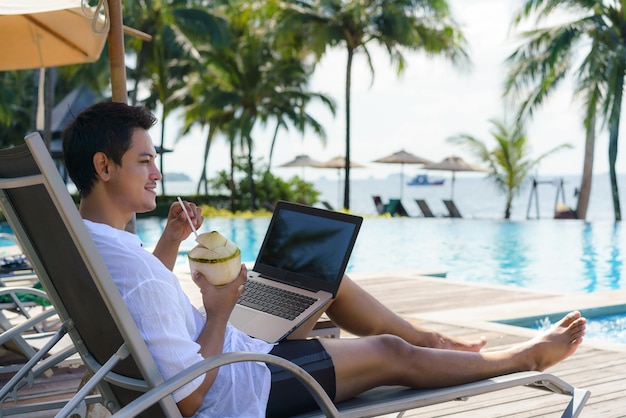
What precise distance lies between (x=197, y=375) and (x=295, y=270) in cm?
107

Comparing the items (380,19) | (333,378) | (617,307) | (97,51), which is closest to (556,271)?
(617,307)

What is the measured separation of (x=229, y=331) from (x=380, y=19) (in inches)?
837

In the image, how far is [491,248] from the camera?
49.8ft

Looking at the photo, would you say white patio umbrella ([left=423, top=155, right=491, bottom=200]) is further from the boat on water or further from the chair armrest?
the boat on water

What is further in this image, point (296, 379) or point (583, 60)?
point (583, 60)

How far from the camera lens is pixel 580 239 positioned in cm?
1608

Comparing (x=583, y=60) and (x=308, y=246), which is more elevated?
(x=583, y=60)

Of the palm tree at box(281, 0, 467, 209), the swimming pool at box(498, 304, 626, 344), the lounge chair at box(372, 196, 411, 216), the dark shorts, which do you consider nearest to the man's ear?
the dark shorts

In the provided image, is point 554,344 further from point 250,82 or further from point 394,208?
point 250,82

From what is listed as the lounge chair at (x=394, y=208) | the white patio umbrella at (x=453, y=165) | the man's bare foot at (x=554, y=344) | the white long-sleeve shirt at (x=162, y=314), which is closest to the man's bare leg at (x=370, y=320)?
the man's bare foot at (x=554, y=344)

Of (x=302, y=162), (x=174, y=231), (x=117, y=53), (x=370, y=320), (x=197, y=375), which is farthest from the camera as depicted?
(x=302, y=162)

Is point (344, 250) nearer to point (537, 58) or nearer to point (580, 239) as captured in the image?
point (580, 239)

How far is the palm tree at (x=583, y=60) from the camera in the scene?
65.5 feet

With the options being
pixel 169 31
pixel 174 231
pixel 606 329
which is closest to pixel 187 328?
pixel 174 231
